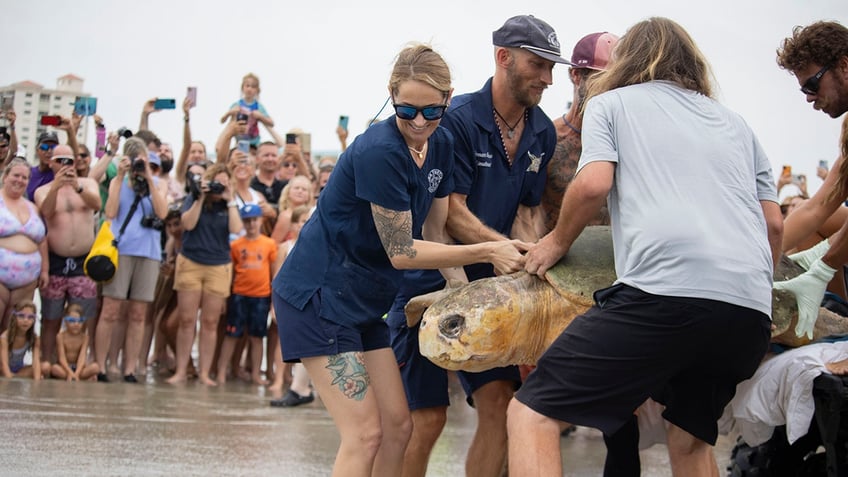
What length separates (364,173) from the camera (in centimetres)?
312

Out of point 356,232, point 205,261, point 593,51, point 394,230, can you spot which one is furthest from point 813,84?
point 205,261

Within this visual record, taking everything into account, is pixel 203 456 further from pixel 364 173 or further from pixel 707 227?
pixel 707 227

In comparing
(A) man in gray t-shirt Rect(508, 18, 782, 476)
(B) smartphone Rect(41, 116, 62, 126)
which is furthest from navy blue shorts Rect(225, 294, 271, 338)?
(A) man in gray t-shirt Rect(508, 18, 782, 476)

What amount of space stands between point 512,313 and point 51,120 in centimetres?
650

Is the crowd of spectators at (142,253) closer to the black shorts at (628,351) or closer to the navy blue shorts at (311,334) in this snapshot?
the navy blue shorts at (311,334)

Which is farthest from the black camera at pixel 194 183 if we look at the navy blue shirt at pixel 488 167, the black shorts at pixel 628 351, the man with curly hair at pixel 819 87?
the black shorts at pixel 628 351

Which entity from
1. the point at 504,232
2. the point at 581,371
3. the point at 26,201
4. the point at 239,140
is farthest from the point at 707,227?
the point at 239,140

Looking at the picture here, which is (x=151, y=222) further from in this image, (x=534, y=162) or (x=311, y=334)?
(x=311, y=334)

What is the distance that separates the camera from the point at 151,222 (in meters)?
8.19

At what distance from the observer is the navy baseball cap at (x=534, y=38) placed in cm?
381

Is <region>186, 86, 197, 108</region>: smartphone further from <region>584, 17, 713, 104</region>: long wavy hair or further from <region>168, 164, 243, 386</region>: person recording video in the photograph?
<region>584, 17, 713, 104</region>: long wavy hair

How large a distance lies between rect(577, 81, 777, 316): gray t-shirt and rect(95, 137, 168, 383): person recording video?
6016mm

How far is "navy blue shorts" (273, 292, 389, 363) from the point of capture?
3202 millimetres

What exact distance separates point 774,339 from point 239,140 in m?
7.14
